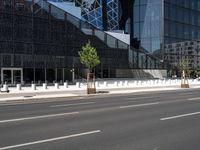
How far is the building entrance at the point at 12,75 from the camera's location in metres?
54.5

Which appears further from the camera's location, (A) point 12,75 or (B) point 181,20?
(B) point 181,20

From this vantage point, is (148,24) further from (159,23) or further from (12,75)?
(12,75)

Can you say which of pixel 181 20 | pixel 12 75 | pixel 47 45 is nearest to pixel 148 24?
pixel 181 20

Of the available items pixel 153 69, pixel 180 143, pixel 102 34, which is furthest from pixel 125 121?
pixel 153 69

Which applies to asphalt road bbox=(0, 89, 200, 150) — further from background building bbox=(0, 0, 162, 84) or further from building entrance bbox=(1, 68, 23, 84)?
background building bbox=(0, 0, 162, 84)

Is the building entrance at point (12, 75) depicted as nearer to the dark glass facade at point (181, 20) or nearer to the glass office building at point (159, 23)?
the glass office building at point (159, 23)

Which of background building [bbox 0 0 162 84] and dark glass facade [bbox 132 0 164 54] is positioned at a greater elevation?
dark glass facade [bbox 132 0 164 54]

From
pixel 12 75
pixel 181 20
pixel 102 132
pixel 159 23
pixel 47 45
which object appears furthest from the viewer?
pixel 181 20

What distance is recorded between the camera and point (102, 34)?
6900cm

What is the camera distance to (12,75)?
5509 centimetres

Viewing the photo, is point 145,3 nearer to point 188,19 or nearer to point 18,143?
point 188,19

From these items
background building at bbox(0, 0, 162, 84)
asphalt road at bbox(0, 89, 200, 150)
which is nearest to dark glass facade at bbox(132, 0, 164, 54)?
background building at bbox(0, 0, 162, 84)

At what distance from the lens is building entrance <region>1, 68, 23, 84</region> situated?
54.5 meters

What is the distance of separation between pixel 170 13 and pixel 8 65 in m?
42.6
